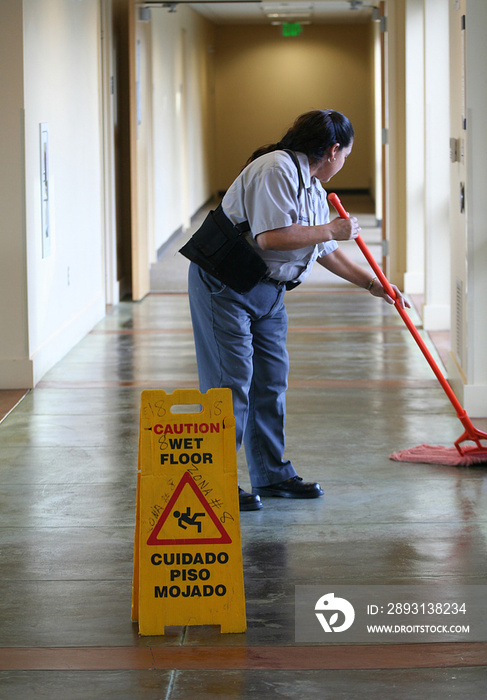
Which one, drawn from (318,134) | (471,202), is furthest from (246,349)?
(471,202)

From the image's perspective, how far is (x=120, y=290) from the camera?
337 inches

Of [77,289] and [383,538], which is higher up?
[77,289]

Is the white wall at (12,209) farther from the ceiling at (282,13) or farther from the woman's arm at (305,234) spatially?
the ceiling at (282,13)

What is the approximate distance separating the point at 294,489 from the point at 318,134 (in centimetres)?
124

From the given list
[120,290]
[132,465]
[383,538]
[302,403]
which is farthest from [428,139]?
[383,538]

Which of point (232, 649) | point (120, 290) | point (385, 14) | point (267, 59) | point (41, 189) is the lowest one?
point (232, 649)

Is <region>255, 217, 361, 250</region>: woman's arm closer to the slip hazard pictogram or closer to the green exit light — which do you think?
the slip hazard pictogram

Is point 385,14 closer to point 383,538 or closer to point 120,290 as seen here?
point 120,290

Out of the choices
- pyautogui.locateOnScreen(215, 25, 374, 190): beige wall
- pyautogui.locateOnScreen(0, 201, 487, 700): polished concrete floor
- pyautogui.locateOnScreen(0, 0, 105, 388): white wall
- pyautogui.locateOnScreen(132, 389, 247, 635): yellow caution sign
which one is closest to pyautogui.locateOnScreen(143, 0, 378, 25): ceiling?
pyautogui.locateOnScreen(215, 25, 374, 190): beige wall

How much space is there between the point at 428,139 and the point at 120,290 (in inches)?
125

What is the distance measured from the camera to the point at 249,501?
131 inches

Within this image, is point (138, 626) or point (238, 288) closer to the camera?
point (138, 626)

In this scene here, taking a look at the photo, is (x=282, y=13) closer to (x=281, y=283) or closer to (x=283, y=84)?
(x=283, y=84)

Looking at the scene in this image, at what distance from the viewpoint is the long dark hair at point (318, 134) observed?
3.00 meters
